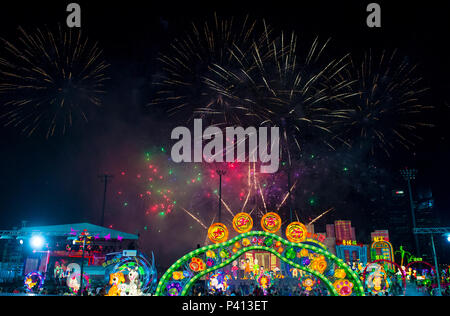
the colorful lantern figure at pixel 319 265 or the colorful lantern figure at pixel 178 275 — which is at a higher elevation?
the colorful lantern figure at pixel 319 265

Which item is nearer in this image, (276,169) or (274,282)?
(274,282)

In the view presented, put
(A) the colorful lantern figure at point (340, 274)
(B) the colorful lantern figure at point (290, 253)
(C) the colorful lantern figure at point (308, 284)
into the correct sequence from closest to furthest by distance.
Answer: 1. (A) the colorful lantern figure at point (340, 274)
2. (B) the colorful lantern figure at point (290, 253)
3. (C) the colorful lantern figure at point (308, 284)

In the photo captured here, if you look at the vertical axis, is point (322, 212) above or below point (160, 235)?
above

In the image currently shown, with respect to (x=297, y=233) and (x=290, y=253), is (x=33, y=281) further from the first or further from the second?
(x=297, y=233)

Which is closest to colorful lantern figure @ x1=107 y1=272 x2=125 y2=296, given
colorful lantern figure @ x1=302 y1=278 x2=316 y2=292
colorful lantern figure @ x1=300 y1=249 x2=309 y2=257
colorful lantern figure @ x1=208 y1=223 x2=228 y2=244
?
colorful lantern figure @ x1=208 y1=223 x2=228 y2=244

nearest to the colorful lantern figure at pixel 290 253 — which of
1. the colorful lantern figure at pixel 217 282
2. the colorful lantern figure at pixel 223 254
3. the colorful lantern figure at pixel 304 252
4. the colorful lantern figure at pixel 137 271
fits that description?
the colorful lantern figure at pixel 304 252

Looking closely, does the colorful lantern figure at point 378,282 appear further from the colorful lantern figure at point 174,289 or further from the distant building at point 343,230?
the distant building at point 343,230
